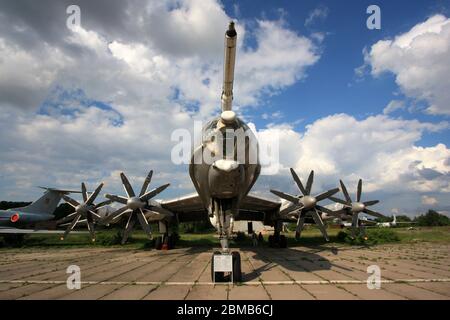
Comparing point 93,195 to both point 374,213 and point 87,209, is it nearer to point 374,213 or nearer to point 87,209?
point 87,209

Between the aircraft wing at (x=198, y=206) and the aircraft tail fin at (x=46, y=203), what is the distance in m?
15.6

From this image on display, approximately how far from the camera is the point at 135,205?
13.6 metres

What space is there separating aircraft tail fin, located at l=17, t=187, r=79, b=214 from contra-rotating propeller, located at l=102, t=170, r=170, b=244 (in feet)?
55.3

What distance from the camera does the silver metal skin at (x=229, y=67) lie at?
6.09 m

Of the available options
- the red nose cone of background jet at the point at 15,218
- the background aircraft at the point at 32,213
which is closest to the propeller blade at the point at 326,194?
the background aircraft at the point at 32,213

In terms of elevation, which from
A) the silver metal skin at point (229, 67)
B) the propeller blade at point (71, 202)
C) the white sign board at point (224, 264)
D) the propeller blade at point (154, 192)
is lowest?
the white sign board at point (224, 264)

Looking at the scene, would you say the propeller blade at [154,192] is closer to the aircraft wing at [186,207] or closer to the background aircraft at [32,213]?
the aircraft wing at [186,207]

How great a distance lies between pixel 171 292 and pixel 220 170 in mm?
3052

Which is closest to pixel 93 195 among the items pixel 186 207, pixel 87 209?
pixel 87 209

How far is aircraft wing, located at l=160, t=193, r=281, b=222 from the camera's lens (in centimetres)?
1515

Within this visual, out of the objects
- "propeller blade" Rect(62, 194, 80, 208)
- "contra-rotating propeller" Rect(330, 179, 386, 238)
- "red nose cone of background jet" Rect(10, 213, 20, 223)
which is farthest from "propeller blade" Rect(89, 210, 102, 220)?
"red nose cone of background jet" Rect(10, 213, 20, 223)

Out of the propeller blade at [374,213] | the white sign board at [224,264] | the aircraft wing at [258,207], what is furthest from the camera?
the propeller blade at [374,213]

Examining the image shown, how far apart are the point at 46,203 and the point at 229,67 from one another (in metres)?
28.8
